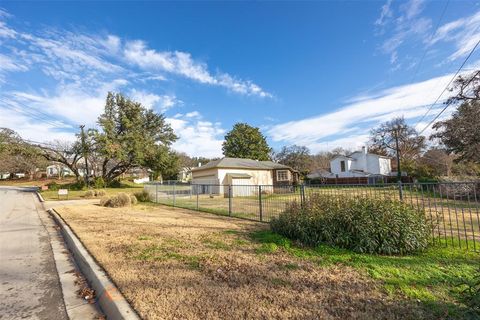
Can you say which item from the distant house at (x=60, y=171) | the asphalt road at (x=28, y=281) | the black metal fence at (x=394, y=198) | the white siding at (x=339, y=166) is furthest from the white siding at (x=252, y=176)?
the distant house at (x=60, y=171)

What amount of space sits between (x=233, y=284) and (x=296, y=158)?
54.7 m

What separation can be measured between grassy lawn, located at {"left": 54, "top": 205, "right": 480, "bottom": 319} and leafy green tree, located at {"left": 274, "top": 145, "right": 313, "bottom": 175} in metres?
50.8

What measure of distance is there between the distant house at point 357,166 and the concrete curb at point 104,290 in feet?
136

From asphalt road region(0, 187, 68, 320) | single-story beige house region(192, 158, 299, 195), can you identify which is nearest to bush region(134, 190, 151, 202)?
single-story beige house region(192, 158, 299, 195)

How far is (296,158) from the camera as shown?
56750mm

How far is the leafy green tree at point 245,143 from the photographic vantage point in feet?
162

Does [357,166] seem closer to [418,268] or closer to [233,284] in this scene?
[418,268]

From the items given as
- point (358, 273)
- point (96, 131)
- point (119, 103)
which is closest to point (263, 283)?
point (358, 273)

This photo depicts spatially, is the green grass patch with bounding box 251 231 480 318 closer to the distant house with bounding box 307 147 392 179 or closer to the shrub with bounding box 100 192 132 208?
the shrub with bounding box 100 192 132 208

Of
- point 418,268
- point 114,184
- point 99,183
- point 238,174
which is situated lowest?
point 418,268

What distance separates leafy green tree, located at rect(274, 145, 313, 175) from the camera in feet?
184

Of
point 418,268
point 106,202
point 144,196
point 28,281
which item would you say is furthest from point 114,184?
point 418,268

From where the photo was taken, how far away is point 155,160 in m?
35.5

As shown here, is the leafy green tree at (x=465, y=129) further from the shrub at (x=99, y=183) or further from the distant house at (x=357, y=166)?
the shrub at (x=99, y=183)
